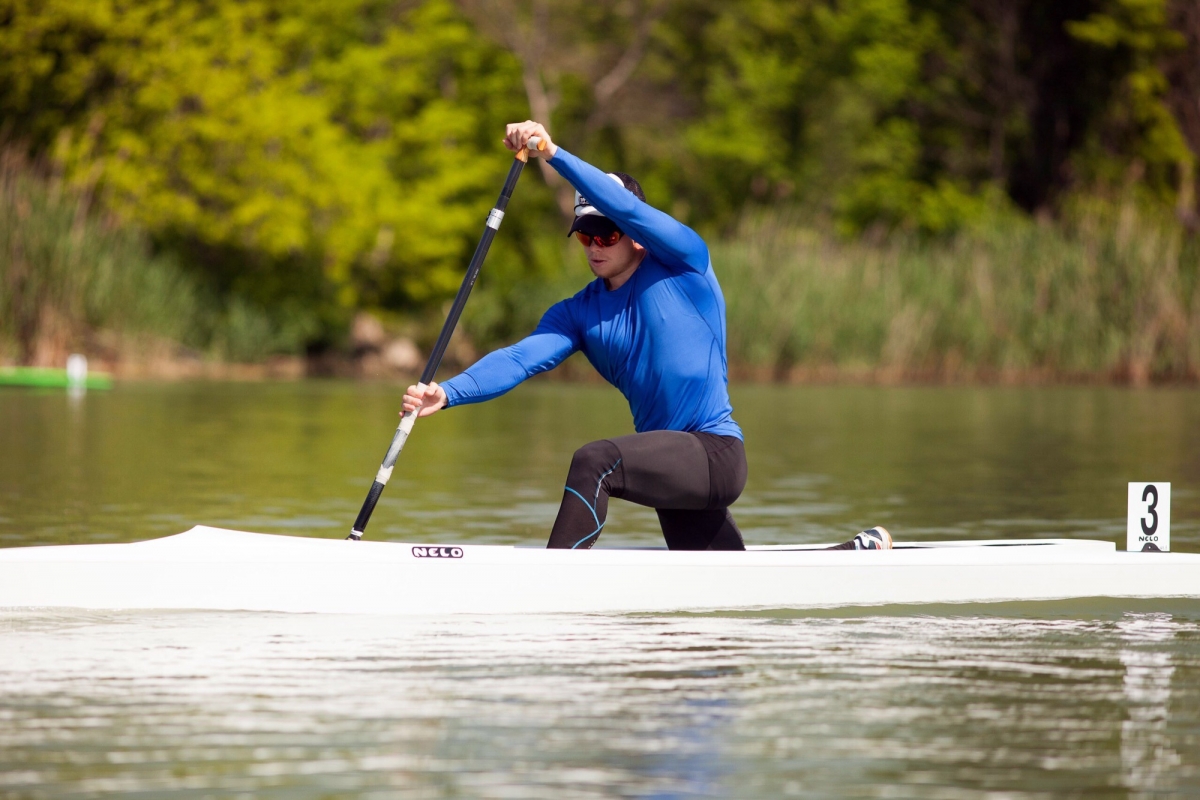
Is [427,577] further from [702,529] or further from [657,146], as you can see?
[657,146]

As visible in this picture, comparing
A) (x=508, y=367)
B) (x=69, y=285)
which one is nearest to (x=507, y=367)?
(x=508, y=367)

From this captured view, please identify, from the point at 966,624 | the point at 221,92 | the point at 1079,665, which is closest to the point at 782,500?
the point at 966,624

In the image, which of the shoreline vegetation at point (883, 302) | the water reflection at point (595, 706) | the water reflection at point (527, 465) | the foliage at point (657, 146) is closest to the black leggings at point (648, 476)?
the water reflection at point (595, 706)

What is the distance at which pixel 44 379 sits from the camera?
2350 centimetres

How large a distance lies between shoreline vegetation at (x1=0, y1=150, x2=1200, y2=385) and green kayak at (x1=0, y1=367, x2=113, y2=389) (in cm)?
182

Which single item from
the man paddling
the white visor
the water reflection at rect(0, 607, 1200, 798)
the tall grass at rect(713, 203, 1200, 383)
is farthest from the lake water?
the tall grass at rect(713, 203, 1200, 383)

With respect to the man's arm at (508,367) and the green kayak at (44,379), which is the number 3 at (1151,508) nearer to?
the man's arm at (508,367)

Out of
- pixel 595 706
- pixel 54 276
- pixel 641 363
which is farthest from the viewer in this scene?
pixel 54 276

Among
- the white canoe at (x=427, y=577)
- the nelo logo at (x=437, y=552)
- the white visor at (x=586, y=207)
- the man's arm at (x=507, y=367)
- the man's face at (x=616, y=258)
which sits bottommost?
the white canoe at (x=427, y=577)

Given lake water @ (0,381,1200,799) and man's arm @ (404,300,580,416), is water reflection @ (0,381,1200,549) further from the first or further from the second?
man's arm @ (404,300,580,416)

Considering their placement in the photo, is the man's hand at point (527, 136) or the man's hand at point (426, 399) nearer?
the man's hand at point (527, 136)

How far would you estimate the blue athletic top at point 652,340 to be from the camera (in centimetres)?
614

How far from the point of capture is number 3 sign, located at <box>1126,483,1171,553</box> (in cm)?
701

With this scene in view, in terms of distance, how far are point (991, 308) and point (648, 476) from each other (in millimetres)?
22227
